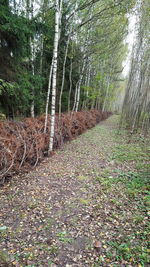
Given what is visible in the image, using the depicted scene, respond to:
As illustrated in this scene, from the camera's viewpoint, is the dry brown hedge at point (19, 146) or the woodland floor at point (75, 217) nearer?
the woodland floor at point (75, 217)

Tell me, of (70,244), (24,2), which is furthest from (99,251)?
(24,2)

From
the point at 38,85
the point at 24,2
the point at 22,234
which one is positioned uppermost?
the point at 24,2

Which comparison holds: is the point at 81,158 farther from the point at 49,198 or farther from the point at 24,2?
the point at 24,2

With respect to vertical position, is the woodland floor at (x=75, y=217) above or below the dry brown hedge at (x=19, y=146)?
below

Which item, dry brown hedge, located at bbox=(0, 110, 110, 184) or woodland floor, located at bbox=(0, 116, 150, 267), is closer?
woodland floor, located at bbox=(0, 116, 150, 267)

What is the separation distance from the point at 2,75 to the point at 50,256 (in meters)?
5.03

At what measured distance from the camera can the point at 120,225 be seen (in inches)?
82.6

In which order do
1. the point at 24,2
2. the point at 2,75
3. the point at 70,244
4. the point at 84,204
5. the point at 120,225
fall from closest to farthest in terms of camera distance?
the point at 70,244 → the point at 120,225 → the point at 84,204 → the point at 2,75 → the point at 24,2

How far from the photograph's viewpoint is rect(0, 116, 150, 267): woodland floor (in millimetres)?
1665

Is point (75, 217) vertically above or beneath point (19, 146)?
beneath

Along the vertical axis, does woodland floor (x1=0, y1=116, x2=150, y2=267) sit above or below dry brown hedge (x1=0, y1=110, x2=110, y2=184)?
below

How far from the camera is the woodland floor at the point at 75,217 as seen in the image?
1.67 m

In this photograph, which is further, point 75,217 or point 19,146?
point 19,146

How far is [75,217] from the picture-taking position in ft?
7.51
